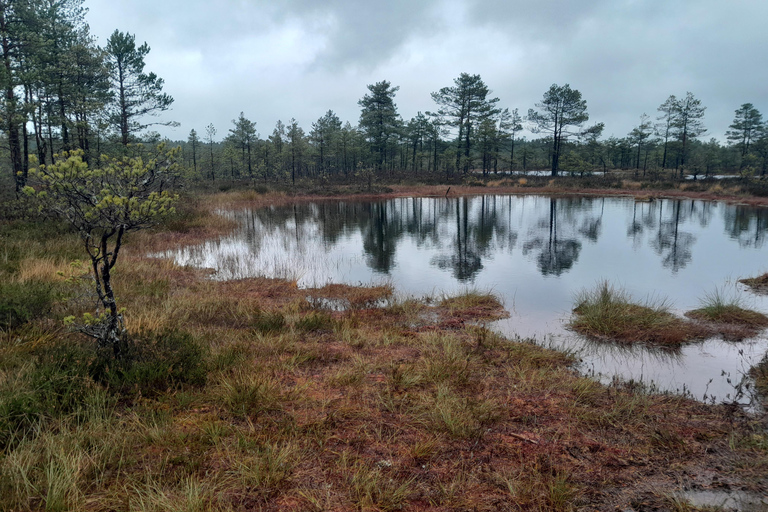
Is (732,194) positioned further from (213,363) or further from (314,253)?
(213,363)

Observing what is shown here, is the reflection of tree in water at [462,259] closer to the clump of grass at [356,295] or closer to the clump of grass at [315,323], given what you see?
the clump of grass at [356,295]

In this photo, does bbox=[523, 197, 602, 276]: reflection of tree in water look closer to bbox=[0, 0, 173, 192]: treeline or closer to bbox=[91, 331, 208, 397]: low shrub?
bbox=[91, 331, 208, 397]: low shrub

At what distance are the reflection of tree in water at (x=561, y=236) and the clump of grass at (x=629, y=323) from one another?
12.7ft

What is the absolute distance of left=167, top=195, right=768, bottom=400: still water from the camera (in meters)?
6.81

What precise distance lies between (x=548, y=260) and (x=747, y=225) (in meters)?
14.6

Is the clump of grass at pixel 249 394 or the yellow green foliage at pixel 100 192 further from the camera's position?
the clump of grass at pixel 249 394

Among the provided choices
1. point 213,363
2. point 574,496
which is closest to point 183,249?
point 213,363

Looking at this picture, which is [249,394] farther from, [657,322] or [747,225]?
[747,225]

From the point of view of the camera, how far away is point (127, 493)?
2.83 metres

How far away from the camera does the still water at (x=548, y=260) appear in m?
6.81

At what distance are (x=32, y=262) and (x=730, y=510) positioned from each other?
12.6m

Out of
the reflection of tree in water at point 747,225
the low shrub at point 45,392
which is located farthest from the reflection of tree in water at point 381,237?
the reflection of tree in water at point 747,225

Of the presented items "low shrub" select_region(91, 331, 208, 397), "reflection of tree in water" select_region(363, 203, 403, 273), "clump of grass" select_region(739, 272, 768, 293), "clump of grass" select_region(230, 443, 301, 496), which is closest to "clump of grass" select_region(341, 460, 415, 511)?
"clump of grass" select_region(230, 443, 301, 496)

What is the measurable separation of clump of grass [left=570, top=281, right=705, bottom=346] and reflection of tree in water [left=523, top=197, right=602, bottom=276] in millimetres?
3880
